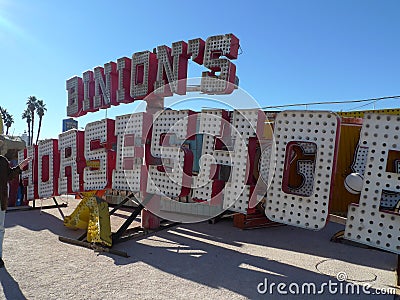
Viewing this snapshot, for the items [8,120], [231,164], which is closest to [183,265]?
[231,164]

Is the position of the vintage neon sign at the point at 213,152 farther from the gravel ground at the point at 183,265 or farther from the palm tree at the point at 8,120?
the palm tree at the point at 8,120

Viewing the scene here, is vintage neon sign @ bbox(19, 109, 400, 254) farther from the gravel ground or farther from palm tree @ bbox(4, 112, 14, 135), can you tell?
palm tree @ bbox(4, 112, 14, 135)

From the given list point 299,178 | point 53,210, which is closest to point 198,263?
point 299,178

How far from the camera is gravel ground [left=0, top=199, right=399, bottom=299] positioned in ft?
13.7

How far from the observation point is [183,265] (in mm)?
5223

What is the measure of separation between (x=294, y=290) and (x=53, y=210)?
826 centimetres

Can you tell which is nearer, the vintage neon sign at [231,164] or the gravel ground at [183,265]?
the vintage neon sign at [231,164]

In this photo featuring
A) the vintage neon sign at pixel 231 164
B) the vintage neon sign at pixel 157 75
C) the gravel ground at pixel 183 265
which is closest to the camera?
the vintage neon sign at pixel 231 164

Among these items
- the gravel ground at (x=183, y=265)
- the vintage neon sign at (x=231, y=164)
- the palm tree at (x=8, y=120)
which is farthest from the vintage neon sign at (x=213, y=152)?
the palm tree at (x=8, y=120)

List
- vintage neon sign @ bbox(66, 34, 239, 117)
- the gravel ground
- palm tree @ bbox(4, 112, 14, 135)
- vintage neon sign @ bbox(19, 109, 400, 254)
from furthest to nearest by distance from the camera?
palm tree @ bbox(4, 112, 14, 135) → vintage neon sign @ bbox(66, 34, 239, 117) → the gravel ground → vintage neon sign @ bbox(19, 109, 400, 254)

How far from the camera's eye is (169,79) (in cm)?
659

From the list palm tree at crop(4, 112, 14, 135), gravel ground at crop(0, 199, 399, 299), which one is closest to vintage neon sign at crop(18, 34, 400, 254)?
gravel ground at crop(0, 199, 399, 299)

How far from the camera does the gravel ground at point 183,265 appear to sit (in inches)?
164

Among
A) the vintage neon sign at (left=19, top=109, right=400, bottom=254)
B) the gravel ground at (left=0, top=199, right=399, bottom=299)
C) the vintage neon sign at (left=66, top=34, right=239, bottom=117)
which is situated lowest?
the gravel ground at (left=0, top=199, right=399, bottom=299)
